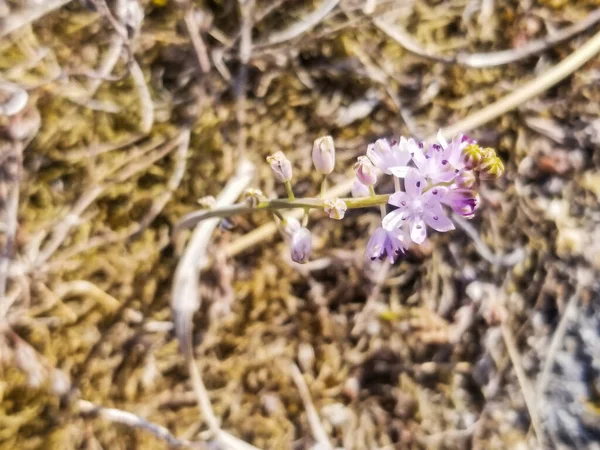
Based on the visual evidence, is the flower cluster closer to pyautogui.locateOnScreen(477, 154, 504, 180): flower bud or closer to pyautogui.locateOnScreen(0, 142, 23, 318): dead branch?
pyautogui.locateOnScreen(477, 154, 504, 180): flower bud

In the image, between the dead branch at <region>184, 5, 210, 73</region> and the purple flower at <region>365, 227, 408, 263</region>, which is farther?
the dead branch at <region>184, 5, 210, 73</region>

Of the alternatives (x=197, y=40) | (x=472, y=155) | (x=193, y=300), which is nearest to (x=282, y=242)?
(x=193, y=300)

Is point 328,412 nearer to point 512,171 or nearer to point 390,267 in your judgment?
point 390,267

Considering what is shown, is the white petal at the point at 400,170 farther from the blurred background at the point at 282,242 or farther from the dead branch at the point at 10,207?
the dead branch at the point at 10,207

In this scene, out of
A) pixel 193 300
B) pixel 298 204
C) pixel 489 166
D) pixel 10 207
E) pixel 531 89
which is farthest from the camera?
pixel 531 89

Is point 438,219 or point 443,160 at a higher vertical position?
point 443,160

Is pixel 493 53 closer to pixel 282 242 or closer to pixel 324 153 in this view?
pixel 282 242

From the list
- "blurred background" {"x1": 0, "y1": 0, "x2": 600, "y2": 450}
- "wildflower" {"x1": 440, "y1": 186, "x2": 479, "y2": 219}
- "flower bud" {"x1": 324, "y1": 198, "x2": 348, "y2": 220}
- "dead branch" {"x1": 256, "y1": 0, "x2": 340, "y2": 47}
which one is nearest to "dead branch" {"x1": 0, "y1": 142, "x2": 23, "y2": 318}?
"blurred background" {"x1": 0, "y1": 0, "x2": 600, "y2": 450}
